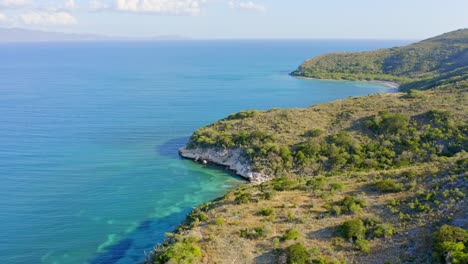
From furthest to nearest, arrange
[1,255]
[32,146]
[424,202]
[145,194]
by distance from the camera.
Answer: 1. [32,146]
2. [145,194]
3. [1,255]
4. [424,202]

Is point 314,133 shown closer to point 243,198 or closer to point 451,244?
point 243,198

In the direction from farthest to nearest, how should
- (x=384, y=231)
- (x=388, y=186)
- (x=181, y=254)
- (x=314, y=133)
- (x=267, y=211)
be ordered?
(x=314, y=133) < (x=388, y=186) < (x=267, y=211) < (x=384, y=231) < (x=181, y=254)

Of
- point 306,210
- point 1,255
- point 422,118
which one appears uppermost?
point 422,118

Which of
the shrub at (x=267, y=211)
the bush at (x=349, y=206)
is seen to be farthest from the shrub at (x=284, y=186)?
the bush at (x=349, y=206)

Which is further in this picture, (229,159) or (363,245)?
(229,159)

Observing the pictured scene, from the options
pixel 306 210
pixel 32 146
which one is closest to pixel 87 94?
pixel 32 146

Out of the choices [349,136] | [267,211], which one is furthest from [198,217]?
[349,136]

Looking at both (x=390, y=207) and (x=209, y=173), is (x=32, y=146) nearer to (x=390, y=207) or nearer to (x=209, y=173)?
(x=209, y=173)
